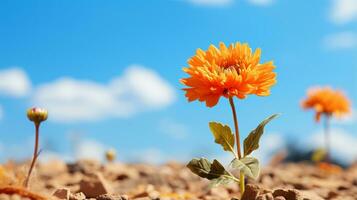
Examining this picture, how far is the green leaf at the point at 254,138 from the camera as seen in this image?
106 inches

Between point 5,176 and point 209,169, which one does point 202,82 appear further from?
point 5,176

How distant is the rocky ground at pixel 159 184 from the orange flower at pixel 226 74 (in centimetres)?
46

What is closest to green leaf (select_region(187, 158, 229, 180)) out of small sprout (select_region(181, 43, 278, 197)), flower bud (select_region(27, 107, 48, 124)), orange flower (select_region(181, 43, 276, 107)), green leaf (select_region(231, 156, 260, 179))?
small sprout (select_region(181, 43, 278, 197))

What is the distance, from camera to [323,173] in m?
6.25

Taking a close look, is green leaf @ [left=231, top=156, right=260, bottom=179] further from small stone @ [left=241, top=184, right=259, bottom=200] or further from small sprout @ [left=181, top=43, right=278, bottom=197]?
small stone @ [left=241, top=184, right=259, bottom=200]

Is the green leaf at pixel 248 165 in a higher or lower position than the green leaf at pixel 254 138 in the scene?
lower

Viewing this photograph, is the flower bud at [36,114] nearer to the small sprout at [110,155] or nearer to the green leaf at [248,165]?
the green leaf at [248,165]

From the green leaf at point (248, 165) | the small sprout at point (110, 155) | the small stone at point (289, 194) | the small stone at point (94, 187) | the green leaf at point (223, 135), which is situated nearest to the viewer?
the green leaf at point (248, 165)

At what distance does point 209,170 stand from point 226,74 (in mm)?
438

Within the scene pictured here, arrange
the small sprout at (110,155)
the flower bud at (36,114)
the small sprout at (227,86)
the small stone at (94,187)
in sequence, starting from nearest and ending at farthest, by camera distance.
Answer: the small sprout at (227,86) → the flower bud at (36,114) → the small stone at (94,187) → the small sprout at (110,155)

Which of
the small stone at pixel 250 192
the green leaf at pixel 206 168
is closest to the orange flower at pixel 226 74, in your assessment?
the green leaf at pixel 206 168

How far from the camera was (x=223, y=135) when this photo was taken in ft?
8.99

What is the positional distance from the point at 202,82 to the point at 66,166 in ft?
12.2

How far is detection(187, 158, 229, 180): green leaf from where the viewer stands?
2707 mm
